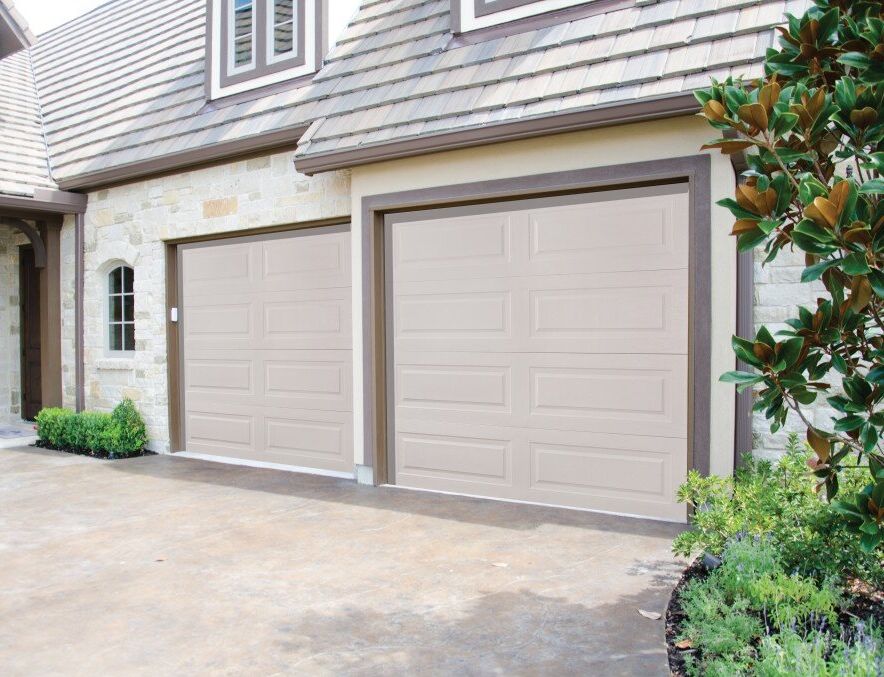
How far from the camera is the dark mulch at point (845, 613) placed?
10.8 feet

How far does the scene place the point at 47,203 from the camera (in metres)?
9.55

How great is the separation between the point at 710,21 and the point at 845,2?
245 centimetres

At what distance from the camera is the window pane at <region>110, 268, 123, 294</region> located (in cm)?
984

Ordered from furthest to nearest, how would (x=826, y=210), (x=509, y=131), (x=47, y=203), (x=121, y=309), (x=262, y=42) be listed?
(x=121, y=309) < (x=47, y=203) < (x=262, y=42) < (x=509, y=131) < (x=826, y=210)

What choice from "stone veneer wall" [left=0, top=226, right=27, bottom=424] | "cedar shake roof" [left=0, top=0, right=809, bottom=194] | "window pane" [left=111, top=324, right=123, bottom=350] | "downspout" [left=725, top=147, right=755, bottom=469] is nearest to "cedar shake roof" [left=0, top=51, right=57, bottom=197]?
"cedar shake roof" [left=0, top=0, right=809, bottom=194]

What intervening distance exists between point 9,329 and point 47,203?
2693 mm

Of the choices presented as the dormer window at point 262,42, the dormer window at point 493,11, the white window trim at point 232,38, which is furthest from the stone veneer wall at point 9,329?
the dormer window at point 493,11

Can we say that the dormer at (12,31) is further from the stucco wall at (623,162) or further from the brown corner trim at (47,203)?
the stucco wall at (623,162)

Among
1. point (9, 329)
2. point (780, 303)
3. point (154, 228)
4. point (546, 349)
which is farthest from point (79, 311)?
point (780, 303)

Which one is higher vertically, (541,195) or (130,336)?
(541,195)

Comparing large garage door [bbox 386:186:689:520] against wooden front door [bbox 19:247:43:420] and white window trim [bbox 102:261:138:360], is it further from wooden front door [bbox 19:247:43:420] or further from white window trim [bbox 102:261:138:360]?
wooden front door [bbox 19:247:43:420]

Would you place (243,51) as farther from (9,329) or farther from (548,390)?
(9,329)

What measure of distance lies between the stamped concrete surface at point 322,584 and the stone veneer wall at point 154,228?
2.45 m

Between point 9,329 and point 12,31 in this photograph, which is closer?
point 12,31
